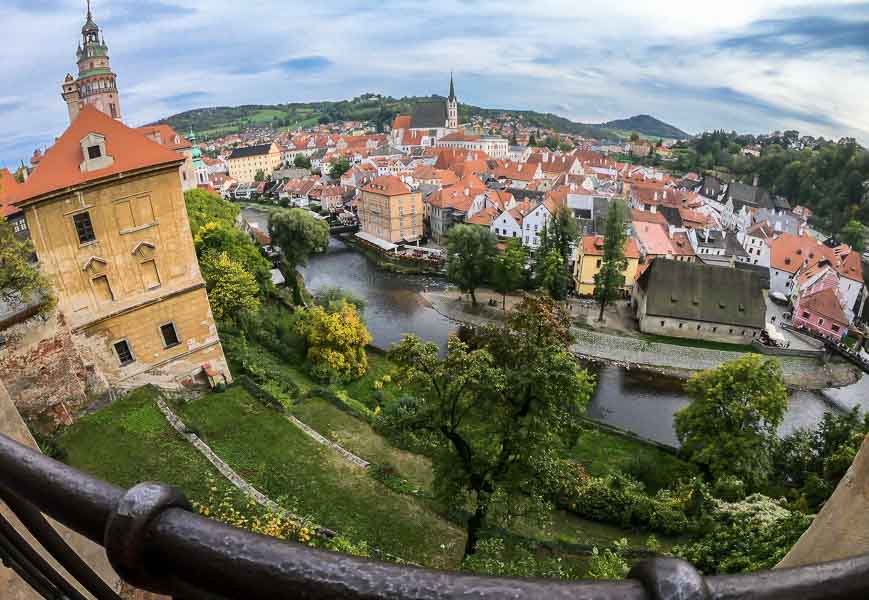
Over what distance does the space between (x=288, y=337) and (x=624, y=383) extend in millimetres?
15947

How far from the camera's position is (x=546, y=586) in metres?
0.84

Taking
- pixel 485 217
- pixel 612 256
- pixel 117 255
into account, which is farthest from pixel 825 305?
pixel 117 255

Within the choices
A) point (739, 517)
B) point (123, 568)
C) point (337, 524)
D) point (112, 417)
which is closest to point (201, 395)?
point (112, 417)

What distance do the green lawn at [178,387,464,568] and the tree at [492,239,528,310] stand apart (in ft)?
68.9

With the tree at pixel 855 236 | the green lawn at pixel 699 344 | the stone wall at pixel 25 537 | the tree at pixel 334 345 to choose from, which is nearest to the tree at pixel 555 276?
the green lawn at pixel 699 344

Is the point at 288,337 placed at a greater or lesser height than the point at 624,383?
greater

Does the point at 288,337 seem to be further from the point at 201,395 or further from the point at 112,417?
the point at 112,417

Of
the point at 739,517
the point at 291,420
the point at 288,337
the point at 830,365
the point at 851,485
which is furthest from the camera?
the point at 830,365

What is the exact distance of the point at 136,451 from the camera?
1162 centimetres

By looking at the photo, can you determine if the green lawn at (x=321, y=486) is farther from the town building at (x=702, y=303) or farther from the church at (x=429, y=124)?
the church at (x=429, y=124)

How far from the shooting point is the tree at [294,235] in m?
33.3

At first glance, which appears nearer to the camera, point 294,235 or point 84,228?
point 84,228

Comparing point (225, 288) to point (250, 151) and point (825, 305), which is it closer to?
point (825, 305)

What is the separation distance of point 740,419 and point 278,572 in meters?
17.6
